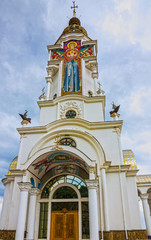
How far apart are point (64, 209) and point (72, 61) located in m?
12.2

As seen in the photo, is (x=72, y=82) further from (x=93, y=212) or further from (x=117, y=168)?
(x=93, y=212)

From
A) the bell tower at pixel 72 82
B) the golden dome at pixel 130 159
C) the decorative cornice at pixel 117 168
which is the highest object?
the bell tower at pixel 72 82

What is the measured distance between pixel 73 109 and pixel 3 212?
27.2 feet

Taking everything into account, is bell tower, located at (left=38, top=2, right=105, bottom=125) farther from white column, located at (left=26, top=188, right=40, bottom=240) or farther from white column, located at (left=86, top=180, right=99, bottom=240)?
white column, located at (left=86, top=180, right=99, bottom=240)

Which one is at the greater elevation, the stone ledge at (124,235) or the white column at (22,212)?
the white column at (22,212)

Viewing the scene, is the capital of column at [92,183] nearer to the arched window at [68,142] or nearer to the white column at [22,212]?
the white column at [22,212]

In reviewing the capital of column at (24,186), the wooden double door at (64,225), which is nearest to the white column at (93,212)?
the wooden double door at (64,225)

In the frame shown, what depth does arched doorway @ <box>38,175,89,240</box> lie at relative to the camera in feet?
34.3

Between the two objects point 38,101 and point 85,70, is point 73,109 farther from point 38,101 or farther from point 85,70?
point 85,70

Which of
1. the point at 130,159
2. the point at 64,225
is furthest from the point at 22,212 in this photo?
the point at 130,159

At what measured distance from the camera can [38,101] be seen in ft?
49.3

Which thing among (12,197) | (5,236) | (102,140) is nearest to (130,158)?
(102,140)

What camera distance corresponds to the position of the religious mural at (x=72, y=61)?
51.5 ft

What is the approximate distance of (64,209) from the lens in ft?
36.1
